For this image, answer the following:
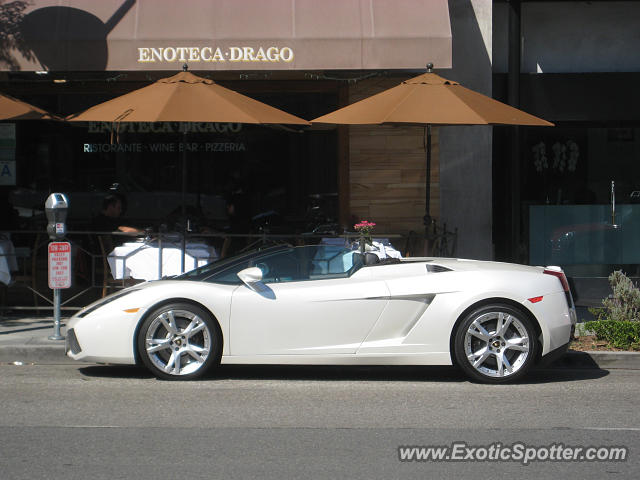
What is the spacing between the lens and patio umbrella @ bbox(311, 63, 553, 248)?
31.8 feet

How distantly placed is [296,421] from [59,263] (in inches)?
162

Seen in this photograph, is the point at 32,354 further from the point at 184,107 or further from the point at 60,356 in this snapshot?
the point at 184,107

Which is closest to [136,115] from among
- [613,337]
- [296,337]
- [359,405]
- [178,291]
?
[178,291]

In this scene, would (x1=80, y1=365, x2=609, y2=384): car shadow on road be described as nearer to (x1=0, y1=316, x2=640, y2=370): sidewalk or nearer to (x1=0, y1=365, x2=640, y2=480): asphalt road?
(x1=0, y1=365, x2=640, y2=480): asphalt road

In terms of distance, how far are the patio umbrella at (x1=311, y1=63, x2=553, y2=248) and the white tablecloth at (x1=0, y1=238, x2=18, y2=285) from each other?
4.25 metres


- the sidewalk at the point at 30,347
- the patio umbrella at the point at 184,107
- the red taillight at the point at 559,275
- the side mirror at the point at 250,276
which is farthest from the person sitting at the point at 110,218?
the red taillight at the point at 559,275

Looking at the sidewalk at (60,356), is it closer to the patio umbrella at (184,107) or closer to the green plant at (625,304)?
the green plant at (625,304)

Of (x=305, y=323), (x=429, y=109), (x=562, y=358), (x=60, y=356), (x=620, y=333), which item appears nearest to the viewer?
(x=305, y=323)

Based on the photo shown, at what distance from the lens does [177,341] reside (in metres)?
7.64

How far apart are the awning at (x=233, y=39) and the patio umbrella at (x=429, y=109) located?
96 cm

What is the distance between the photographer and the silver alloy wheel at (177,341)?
24.9 feet

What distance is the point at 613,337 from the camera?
30.1 ft

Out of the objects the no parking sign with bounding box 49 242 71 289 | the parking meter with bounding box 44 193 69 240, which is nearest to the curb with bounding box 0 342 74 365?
the no parking sign with bounding box 49 242 71 289

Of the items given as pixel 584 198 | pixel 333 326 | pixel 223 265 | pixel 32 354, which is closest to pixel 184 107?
pixel 223 265
